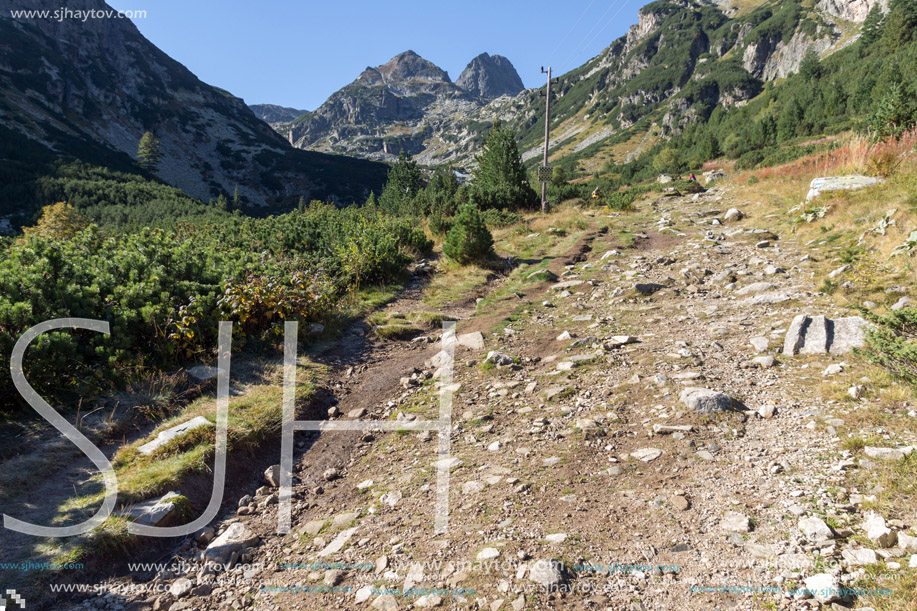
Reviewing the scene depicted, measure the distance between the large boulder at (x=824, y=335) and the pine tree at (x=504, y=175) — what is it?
59.0 feet

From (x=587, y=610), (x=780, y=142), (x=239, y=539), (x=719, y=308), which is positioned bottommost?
(x=239, y=539)

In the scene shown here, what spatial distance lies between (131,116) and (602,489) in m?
145

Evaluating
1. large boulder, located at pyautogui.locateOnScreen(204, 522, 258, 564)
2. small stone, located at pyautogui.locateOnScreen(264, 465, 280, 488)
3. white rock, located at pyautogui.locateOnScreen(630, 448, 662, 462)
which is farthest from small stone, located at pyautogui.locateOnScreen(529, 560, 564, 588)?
small stone, located at pyautogui.locateOnScreen(264, 465, 280, 488)

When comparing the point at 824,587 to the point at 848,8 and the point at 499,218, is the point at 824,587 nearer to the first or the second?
the point at 499,218

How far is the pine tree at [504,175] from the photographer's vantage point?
2252cm

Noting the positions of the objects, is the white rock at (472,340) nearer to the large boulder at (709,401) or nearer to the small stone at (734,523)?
the large boulder at (709,401)

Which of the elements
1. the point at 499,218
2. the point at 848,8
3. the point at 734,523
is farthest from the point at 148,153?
the point at 848,8

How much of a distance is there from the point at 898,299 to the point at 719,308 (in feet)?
6.50

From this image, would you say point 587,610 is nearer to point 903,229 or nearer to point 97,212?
point 903,229

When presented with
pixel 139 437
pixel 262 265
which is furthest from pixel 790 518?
pixel 262 265

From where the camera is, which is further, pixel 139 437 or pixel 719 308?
pixel 719 308

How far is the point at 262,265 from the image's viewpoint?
331 inches

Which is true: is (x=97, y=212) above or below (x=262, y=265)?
above

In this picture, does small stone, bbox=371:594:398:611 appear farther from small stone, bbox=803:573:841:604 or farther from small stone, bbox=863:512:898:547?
small stone, bbox=863:512:898:547
